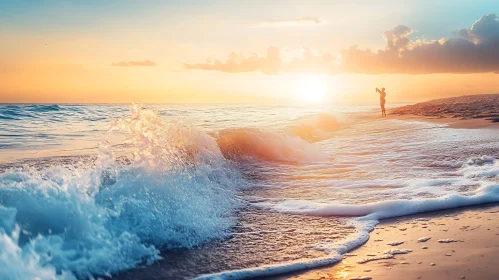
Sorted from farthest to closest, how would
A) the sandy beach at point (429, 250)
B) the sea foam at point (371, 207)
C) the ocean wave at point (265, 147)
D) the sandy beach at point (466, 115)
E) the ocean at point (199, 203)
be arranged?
the sandy beach at point (466, 115)
the ocean wave at point (265, 147)
the sea foam at point (371, 207)
the ocean at point (199, 203)
the sandy beach at point (429, 250)

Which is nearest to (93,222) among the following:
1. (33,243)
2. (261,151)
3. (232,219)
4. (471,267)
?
(33,243)

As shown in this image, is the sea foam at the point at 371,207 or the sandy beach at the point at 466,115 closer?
the sea foam at the point at 371,207

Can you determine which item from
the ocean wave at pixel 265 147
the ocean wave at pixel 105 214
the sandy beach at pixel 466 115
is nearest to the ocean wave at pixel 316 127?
the ocean wave at pixel 265 147

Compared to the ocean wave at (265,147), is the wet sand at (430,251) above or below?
below

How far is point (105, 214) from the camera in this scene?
4910 millimetres

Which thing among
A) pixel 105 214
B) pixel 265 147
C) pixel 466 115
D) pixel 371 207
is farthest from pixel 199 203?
pixel 466 115

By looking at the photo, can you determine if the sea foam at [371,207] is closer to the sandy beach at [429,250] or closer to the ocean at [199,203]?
the ocean at [199,203]

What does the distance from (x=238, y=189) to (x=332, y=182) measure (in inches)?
74.7

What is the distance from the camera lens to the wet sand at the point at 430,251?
4.07 metres

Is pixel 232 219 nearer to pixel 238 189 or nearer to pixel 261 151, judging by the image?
pixel 238 189

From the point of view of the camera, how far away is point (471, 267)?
13.5 feet

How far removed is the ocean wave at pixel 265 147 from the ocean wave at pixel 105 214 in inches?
188

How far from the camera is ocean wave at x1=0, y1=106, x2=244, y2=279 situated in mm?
3980

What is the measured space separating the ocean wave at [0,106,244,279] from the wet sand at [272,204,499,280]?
1.74m
